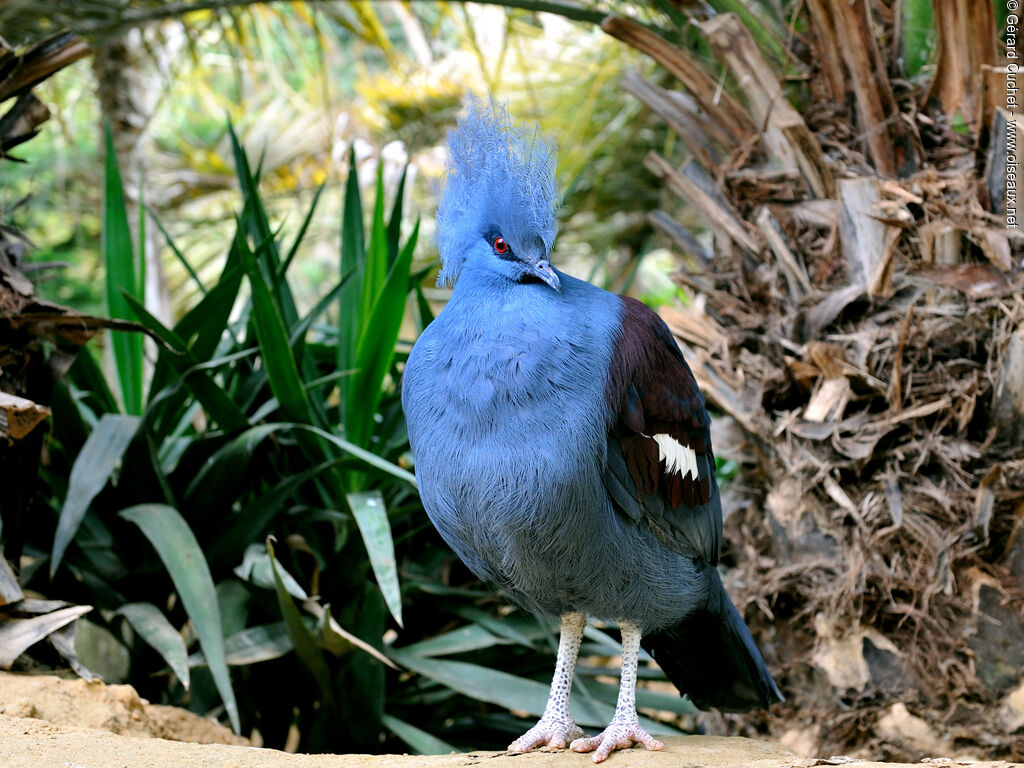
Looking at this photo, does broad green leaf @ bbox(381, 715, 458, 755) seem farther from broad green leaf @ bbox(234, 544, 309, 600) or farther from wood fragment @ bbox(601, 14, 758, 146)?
wood fragment @ bbox(601, 14, 758, 146)

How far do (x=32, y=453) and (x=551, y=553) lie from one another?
5.72 ft

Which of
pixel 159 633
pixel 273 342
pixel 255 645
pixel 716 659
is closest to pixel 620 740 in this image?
pixel 716 659

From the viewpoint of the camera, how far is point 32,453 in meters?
2.93

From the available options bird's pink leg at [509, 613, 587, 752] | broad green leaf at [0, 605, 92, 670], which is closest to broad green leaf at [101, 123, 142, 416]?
broad green leaf at [0, 605, 92, 670]

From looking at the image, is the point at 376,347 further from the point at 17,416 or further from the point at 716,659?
the point at 716,659

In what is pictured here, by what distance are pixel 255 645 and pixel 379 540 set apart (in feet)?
2.03

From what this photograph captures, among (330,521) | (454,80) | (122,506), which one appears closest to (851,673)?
(330,521)

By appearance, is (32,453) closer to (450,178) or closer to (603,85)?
(450,178)

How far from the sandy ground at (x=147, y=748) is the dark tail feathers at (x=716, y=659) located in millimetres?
198

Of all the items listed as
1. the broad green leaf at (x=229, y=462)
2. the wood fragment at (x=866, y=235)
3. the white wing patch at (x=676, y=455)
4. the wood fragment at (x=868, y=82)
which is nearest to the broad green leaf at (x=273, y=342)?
the broad green leaf at (x=229, y=462)

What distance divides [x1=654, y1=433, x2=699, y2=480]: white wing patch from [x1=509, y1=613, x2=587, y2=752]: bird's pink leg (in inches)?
21.1

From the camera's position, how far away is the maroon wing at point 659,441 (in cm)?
244

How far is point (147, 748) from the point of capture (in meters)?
2.04

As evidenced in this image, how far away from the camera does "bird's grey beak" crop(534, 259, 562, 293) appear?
235 cm
